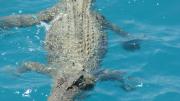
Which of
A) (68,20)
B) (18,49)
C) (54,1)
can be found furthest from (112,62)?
(54,1)

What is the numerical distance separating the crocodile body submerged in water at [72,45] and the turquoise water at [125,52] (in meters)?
0.22

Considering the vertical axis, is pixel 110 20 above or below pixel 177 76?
above

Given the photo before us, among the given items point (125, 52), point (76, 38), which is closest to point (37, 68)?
point (76, 38)

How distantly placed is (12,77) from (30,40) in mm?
1190

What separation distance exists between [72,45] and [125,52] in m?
1.47

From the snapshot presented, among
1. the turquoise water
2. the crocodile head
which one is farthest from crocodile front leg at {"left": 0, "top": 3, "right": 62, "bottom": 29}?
the crocodile head

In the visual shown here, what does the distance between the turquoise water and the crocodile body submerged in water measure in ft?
0.71

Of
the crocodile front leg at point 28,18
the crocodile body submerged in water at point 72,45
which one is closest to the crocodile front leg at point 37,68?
the crocodile body submerged in water at point 72,45

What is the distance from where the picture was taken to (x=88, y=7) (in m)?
11.2

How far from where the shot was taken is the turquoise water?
10.1 meters

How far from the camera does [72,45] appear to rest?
1023 cm

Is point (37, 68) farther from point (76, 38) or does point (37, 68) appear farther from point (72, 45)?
point (76, 38)

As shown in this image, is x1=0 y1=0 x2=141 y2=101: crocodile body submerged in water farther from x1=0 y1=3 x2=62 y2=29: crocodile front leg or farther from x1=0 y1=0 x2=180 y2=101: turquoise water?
x1=0 y1=0 x2=180 y2=101: turquoise water

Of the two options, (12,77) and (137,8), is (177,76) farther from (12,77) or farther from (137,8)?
(12,77)
